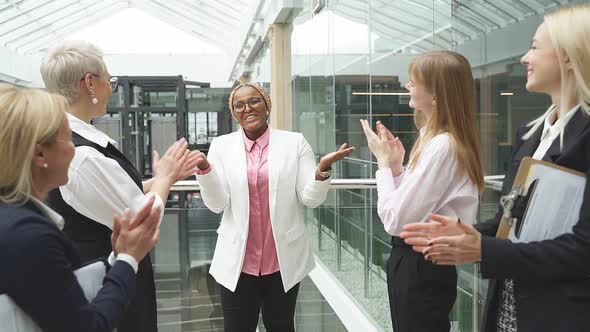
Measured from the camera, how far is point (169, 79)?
12.3m

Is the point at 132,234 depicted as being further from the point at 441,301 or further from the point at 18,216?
the point at 441,301

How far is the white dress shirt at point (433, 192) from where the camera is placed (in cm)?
194

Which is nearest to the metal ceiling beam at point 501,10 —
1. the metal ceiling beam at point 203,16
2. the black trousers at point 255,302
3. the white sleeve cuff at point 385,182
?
the white sleeve cuff at point 385,182

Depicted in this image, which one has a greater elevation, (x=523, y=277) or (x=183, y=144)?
(x=183, y=144)

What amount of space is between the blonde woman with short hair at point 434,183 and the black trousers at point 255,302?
82cm

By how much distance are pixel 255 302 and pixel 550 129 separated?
173cm

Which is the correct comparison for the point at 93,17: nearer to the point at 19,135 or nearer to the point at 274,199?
the point at 274,199

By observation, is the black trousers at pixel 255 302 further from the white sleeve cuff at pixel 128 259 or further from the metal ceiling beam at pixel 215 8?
the metal ceiling beam at pixel 215 8

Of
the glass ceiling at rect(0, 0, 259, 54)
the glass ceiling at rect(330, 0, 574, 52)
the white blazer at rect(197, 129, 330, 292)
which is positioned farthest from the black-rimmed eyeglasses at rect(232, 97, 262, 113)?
the glass ceiling at rect(0, 0, 259, 54)

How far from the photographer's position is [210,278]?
3678mm

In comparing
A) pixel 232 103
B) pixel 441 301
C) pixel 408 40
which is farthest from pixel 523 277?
pixel 408 40

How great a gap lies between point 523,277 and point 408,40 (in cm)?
298

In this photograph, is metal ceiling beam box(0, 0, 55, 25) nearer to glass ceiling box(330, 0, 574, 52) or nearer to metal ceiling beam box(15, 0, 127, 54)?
metal ceiling beam box(15, 0, 127, 54)

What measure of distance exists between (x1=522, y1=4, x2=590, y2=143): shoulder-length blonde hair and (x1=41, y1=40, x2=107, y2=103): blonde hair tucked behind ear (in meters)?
1.59
